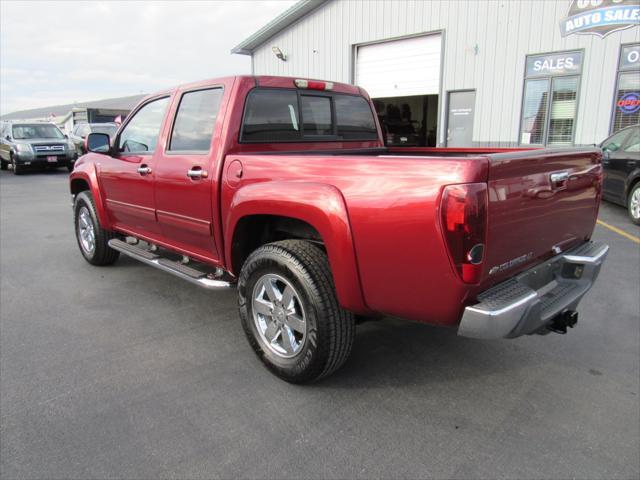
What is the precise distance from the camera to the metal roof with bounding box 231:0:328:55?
15562 mm

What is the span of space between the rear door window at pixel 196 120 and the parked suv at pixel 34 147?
14882mm

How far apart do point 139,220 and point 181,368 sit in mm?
1818

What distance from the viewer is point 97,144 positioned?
477 centimetres

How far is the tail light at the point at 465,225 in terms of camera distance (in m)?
2.08

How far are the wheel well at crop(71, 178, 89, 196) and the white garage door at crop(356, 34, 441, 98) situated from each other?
11.0 metres

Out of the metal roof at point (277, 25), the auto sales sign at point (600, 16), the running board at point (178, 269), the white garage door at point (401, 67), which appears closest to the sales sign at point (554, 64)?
the auto sales sign at point (600, 16)

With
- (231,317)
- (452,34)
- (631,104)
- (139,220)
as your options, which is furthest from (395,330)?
(452,34)

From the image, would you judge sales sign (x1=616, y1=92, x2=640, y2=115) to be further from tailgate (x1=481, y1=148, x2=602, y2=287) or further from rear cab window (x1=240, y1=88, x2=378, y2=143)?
tailgate (x1=481, y1=148, x2=602, y2=287)

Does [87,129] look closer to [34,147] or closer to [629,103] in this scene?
[34,147]

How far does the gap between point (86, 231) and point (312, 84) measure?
337 centimetres

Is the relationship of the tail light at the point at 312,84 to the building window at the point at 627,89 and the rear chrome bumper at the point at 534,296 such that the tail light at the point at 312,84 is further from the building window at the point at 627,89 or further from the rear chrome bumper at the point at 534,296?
the building window at the point at 627,89

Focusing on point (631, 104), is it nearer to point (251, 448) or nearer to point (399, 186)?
point (399, 186)

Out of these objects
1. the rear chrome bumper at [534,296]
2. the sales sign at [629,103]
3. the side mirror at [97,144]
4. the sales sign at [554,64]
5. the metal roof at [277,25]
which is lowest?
the rear chrome bumper at [534,296]

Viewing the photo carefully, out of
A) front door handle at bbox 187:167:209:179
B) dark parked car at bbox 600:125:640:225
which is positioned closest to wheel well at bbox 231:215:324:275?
front door handle at bbox 187:167:209:179
